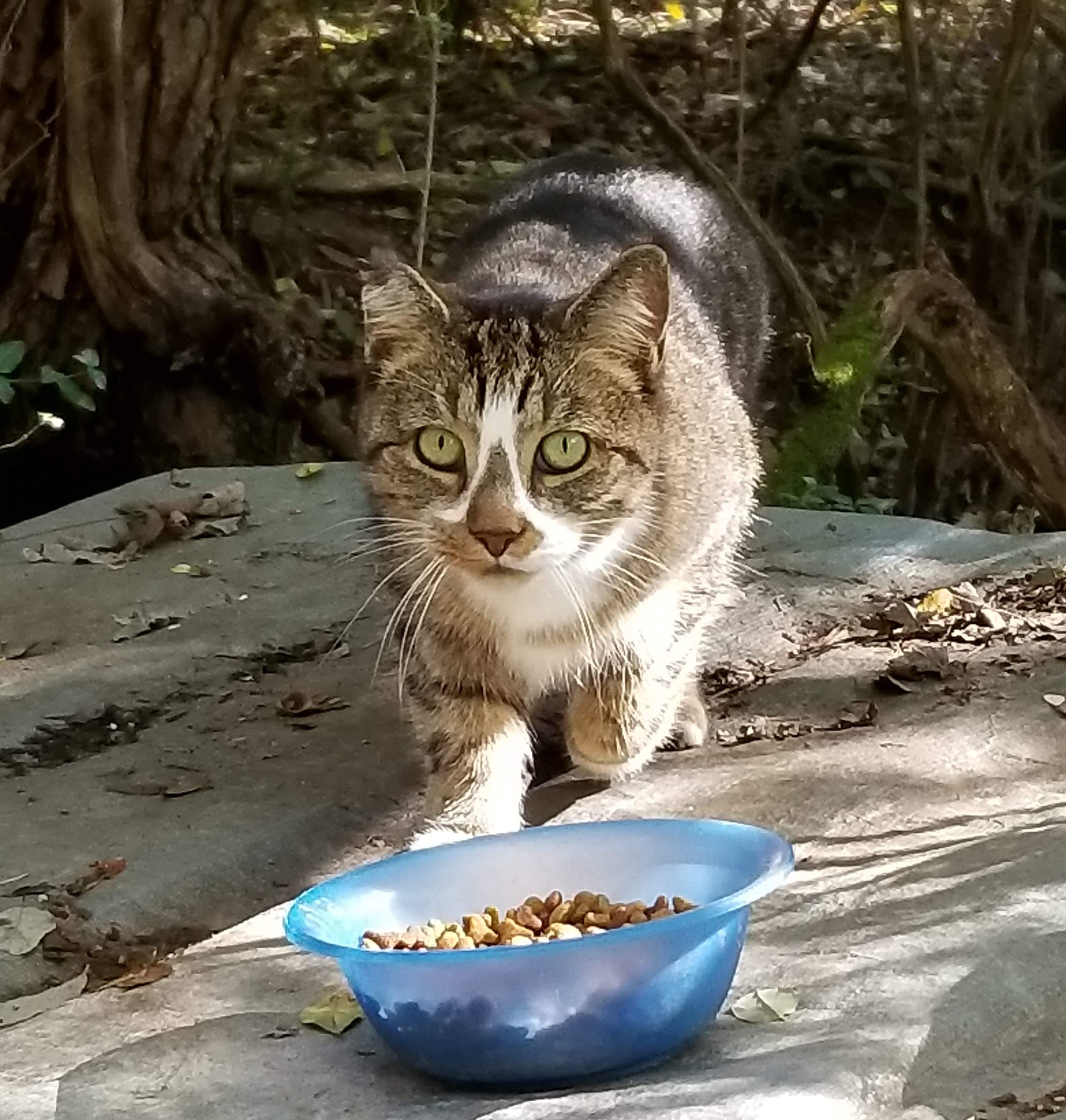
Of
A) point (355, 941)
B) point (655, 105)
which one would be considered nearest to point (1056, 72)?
point (655, 105)

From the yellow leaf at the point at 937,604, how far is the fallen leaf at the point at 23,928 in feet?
6.12

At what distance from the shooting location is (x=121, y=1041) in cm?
208

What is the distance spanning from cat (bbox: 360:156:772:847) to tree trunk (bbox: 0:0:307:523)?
6.40ft

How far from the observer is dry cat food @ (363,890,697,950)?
1945 millimetres

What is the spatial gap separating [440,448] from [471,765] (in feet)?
1.59

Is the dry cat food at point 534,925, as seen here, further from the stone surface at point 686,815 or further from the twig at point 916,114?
the twig at point 916,114

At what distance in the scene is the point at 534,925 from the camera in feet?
6.54

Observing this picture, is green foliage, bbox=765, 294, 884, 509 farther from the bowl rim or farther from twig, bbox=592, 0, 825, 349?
the bowl rim

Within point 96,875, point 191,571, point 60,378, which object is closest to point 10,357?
point 60,378

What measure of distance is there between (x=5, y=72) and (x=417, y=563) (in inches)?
106

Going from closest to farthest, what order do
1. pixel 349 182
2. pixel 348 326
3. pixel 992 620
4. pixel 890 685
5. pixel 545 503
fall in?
1. pixel 545 503
2. pixel 890 685
3. pixel 992 620
4. pixel 348 326
5. pixel 349 182

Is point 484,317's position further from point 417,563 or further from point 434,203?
point 434,203

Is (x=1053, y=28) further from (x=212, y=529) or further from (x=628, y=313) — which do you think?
(x=628, y=313)

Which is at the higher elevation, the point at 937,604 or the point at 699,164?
the point at 699,164
